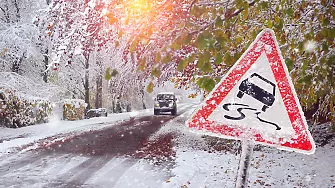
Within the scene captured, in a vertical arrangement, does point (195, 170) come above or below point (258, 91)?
below

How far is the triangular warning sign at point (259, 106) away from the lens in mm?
2152

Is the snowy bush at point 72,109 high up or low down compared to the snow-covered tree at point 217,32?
down

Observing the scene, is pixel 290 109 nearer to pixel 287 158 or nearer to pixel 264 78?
pixel 264 78

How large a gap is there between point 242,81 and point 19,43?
20.6 meters

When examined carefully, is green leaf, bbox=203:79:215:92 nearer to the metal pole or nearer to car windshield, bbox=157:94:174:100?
the metal pole

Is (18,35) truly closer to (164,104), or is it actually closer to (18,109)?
(18,109)

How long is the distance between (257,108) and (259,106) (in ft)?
0.07

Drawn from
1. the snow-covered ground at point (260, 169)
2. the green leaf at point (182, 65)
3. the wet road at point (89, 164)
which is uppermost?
the green leaf at point (182, 65)

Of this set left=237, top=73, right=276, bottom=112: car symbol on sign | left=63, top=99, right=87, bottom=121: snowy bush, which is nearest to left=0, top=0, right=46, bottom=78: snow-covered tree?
left=63, top=99, right=87, bottom=121: snowy bush

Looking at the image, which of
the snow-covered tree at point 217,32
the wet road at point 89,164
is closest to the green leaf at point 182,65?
the snow-covered tree at point 217,32

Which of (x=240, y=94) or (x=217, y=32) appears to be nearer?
(x=240, y=94)

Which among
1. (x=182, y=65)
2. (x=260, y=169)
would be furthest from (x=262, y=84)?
(x=260, y=169)

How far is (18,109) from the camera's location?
19.6 m

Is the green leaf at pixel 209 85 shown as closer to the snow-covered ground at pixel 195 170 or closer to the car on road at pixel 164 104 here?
the snow-covered ground at pixel 195 170
